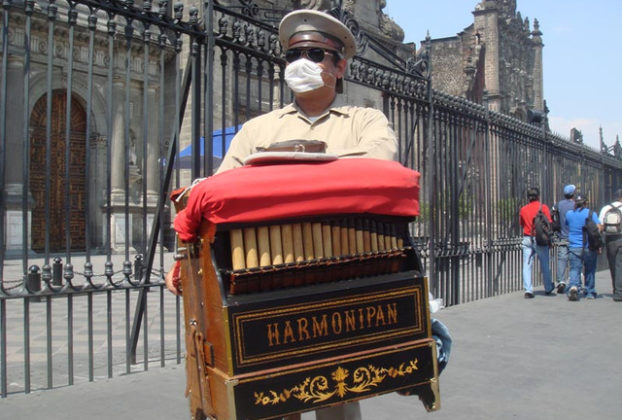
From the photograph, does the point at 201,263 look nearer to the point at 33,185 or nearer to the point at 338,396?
the point at 338,396

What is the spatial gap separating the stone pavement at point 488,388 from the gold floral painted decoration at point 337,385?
2.11 m

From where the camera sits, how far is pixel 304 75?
2.72 m

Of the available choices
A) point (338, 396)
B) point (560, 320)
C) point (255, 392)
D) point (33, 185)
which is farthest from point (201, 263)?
point (33, 185)

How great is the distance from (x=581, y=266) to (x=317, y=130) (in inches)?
372

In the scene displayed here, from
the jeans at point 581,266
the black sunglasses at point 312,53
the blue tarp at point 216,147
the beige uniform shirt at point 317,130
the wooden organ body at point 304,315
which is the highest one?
the blue tarp at point 216,147

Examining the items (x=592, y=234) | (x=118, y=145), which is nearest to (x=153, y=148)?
(x=118, y=145)

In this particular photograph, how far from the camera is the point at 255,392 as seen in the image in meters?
2.12

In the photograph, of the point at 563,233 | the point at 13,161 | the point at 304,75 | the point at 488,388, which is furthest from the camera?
the point at 13,161

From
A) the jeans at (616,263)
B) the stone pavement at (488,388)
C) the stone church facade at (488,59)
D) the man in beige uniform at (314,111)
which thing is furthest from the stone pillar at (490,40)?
the man in beige uniform at (314,111)

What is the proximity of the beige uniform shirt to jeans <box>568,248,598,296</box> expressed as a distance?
907 centimetres

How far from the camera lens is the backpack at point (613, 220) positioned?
36.3ft

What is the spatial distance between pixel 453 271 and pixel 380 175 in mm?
7295

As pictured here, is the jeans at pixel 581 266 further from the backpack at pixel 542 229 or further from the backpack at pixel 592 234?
the backpack at pixel 542 229

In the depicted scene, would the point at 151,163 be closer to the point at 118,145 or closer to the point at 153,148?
the point at 118,145
